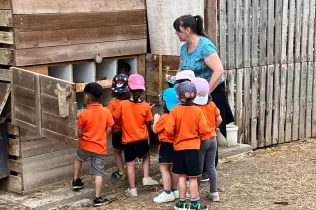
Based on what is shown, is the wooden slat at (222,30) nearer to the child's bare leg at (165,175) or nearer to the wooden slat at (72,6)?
the wooden slat at (72,6)

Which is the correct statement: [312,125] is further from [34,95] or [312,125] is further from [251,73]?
[34,95]

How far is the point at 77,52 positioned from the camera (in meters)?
6.24

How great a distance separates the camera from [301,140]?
28.9ft

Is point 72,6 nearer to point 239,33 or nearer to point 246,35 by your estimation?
point 239,33

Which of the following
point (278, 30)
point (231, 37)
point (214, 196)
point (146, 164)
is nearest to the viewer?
point (214, 196)

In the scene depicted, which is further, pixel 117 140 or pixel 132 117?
pixel 117 140

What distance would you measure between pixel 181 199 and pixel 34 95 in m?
1.74

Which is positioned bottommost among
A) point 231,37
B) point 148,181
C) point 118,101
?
point 148,181

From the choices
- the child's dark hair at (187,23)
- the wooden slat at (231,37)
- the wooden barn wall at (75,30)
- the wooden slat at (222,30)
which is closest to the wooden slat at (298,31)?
the wooden slat at (231,37)

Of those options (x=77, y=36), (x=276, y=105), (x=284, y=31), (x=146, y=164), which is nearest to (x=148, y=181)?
(x=146, y=164)

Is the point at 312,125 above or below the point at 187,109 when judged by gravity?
below

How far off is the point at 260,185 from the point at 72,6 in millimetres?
2884

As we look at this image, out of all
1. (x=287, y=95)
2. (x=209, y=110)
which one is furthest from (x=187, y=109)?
(x=287, y=95)

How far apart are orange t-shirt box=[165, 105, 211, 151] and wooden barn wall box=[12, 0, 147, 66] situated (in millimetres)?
1501
